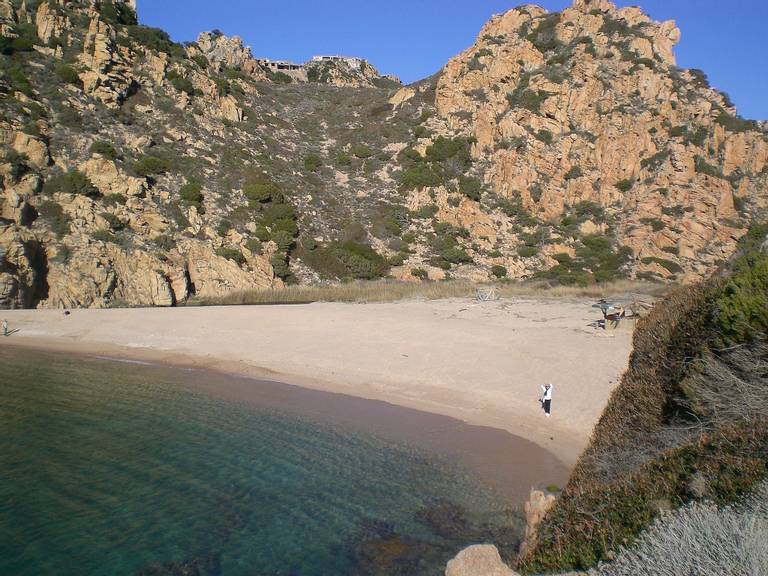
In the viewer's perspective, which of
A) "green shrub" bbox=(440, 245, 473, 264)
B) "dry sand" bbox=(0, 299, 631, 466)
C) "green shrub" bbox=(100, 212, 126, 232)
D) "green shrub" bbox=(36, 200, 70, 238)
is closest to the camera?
"dry sand" bbox=(0, 299, 631, 466)

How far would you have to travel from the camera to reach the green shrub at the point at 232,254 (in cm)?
3281

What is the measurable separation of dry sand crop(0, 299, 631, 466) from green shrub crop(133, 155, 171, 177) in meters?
13.8

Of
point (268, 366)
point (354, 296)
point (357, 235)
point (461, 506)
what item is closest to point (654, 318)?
point (461, 506)

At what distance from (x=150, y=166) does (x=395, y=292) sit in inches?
757

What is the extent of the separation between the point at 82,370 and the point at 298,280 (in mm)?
18526

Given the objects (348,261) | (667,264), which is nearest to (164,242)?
(348,261)

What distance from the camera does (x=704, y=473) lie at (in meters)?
4.09

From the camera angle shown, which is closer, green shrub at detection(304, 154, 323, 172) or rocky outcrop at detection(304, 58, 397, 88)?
green shrub at detection(304, 154, 323, 172)

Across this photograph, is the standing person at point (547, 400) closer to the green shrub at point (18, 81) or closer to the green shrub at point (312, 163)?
the green shrub at point (312, 163)

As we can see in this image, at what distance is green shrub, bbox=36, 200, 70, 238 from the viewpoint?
2836 cm

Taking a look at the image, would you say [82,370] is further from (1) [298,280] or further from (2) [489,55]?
(2) [489,55]

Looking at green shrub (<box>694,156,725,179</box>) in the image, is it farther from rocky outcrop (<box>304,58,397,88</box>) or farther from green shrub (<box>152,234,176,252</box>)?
rocky outcrop (<box>304,58,397,88</box>)

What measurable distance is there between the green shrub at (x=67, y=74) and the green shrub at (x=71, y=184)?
10337mm

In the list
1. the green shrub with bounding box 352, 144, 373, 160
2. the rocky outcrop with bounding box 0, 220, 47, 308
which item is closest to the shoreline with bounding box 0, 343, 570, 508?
the rocky outcrop with bounding box 0, 220, 47, 308
